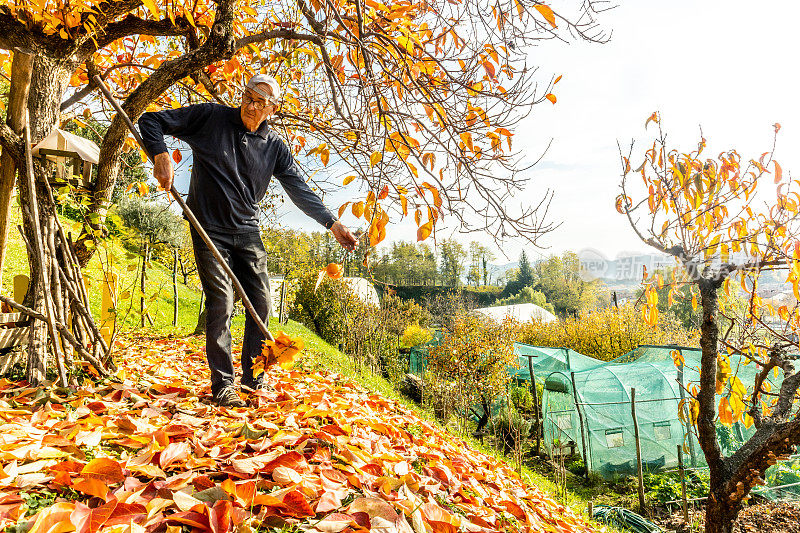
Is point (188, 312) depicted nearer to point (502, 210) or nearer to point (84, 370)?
point (84, 370)

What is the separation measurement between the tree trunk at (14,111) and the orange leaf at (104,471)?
76.4 inches

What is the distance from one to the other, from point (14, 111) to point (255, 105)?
142cm

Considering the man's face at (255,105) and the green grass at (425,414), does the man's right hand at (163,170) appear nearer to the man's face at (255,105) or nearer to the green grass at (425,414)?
the man's face at (255,105)

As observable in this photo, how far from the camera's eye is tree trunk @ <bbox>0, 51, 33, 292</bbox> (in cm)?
250

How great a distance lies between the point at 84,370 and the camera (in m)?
2.62

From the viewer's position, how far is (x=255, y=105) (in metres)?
2.39

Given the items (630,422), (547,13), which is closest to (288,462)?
(547,13)

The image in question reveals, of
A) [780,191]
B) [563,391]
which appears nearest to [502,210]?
[780,191]

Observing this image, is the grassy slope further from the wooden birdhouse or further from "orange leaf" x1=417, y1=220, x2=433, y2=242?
"orange leaf" x1=417, y1=220, x2=433, y2=242

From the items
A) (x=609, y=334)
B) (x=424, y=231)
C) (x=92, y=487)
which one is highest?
(x=424, y=231)

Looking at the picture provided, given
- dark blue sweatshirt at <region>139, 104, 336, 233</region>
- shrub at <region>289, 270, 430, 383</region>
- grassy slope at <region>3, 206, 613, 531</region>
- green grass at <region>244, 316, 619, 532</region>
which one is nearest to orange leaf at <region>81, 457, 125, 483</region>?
dark blue sweatshirt at <region>139, 104, 336, 233</region>

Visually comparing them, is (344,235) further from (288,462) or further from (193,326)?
(193,326)

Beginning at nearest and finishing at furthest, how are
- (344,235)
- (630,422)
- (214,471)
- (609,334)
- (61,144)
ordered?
(214,471) → (344,235) → (61,144) → (630,422) → (609,334)

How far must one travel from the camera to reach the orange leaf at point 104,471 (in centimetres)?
125
